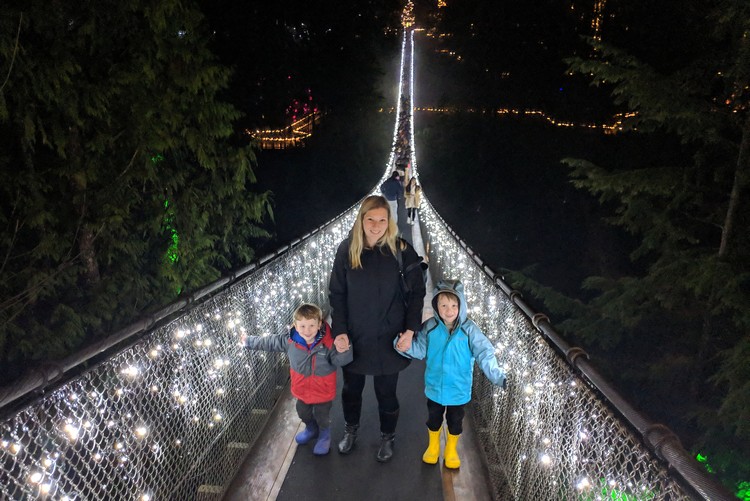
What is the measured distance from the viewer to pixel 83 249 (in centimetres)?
525

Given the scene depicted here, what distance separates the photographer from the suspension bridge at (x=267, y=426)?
5.00 feet

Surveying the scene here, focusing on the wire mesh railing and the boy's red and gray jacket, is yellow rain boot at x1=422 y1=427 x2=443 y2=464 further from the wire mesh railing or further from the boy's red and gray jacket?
the boy's red and gray jacket

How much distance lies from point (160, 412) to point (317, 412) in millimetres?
993

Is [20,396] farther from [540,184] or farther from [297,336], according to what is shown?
[540,184]

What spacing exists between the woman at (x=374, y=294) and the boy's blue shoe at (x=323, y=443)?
1.69ft

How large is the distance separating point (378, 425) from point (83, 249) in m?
3.81

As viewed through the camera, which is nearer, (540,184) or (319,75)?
(319,75)

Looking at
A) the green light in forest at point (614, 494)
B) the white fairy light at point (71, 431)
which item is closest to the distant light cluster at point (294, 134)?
the white fairy light at point (71, 431)

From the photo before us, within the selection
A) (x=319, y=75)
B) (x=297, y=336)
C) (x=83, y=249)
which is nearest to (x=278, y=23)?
(x=319, y=75)

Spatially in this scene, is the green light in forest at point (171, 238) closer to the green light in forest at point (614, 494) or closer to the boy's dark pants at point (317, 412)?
the boy's dark pants at point (317, 412)

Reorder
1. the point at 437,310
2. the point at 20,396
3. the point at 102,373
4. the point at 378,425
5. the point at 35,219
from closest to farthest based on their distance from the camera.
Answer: the point at 20,396 → the point at 102,373 → the point at 437,310 → the point at 378,425 → the point at 35,219

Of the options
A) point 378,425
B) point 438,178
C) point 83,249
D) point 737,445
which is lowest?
point 438,178

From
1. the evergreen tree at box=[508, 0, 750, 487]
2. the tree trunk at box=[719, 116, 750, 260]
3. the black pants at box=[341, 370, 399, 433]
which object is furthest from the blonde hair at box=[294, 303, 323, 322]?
the tree trunk at box=[719, 116, 750, 260]

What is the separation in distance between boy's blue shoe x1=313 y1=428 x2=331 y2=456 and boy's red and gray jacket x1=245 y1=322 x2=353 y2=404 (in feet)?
0.72
